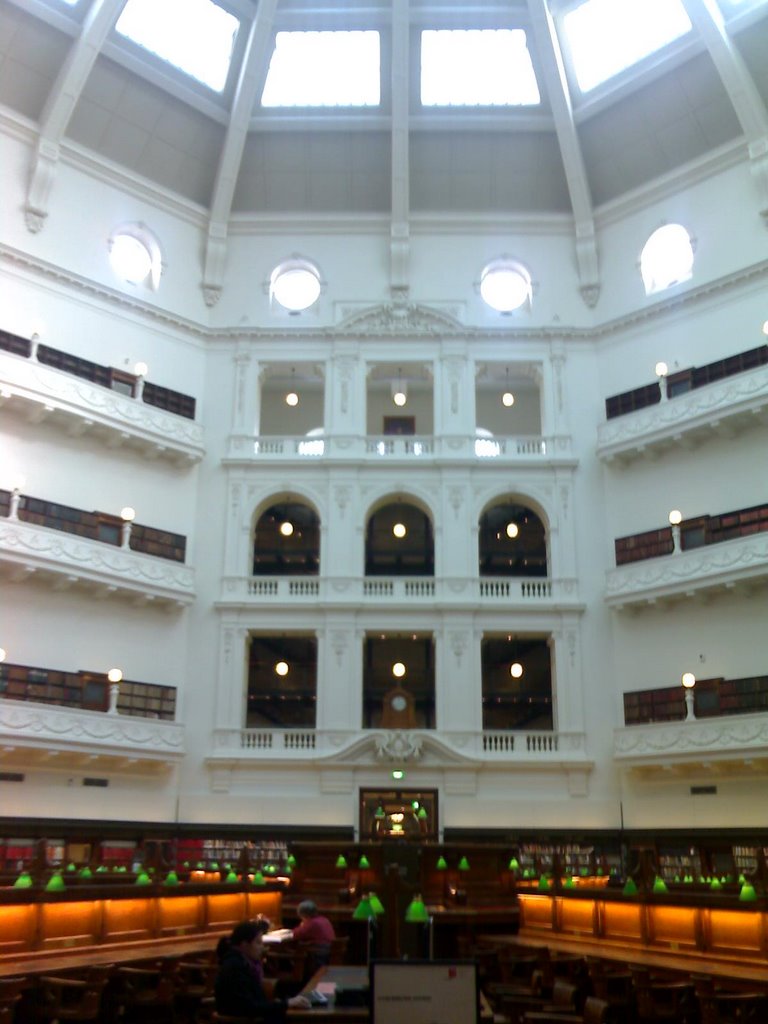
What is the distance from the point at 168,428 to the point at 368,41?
1139 centimetres

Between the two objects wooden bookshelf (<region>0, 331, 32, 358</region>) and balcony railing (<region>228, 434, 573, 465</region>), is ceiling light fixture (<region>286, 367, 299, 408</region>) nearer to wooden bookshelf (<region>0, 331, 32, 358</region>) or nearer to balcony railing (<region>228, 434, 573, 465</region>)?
balcony railing (<region>228, 434, 573, 465</region>)

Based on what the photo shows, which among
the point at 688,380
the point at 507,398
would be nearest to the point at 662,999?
the point at 688,380

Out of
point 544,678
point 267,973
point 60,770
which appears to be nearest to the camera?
point 267,973

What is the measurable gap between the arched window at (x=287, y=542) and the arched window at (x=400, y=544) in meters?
1.66

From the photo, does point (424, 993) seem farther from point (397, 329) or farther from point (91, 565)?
point (397, 329)

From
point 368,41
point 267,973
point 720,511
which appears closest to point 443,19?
point 368,41

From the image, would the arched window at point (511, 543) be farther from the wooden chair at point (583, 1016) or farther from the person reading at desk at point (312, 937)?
the wooden chair at point (583, 1016)

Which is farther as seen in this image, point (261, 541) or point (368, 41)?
point (261, 541)

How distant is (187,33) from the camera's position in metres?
25.6

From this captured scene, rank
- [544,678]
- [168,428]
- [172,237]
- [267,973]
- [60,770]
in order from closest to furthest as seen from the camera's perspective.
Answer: [267,973], [60,770], [168,428], [172,237], [544,678]

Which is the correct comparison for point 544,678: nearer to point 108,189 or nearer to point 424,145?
point 424,145

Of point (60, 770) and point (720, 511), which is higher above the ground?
point (720, 511)

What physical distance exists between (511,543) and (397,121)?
1204cm

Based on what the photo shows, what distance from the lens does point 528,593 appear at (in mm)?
25047
